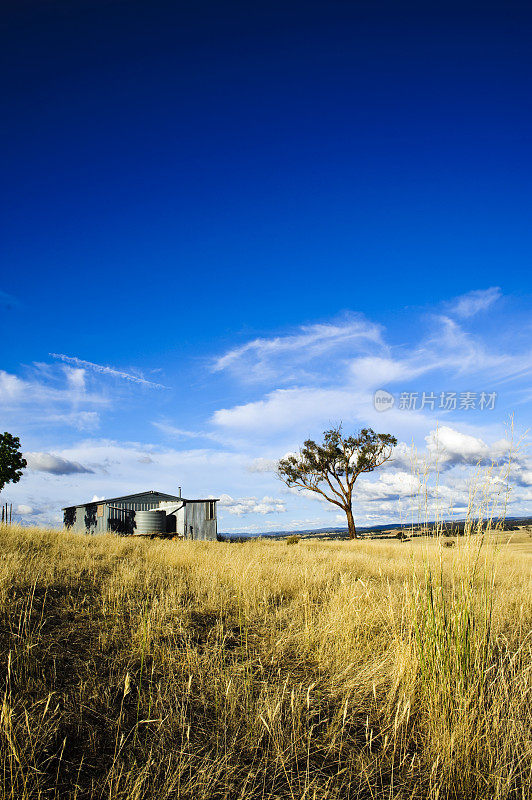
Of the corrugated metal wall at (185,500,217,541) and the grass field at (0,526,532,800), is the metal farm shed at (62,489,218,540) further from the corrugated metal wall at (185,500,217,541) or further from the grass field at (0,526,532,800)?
the grass field at (0,526,532,800)

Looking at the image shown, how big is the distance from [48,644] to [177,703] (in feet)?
5.25

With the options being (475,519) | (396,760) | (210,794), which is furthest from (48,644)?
(475,519)

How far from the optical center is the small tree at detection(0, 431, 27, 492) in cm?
3170

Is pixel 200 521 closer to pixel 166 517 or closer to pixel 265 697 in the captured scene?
pixel 166 517

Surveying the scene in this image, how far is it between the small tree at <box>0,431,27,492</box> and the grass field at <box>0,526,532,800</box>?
30.9 meters

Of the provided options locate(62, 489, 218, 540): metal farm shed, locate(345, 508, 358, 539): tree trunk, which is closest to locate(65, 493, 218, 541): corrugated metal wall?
locate(62, 489, 218, 540): metal farm shed

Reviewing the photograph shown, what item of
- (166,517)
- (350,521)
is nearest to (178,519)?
(166,517)

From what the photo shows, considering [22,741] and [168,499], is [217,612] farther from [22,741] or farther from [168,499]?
[168,499]

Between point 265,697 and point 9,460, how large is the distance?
34536mm

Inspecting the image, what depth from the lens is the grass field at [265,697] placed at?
248 centimetres

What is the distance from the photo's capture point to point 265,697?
3281 millimetres

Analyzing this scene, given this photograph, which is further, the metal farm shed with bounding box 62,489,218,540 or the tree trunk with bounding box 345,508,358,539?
the tree trunk with bounding box 345,508,358,539

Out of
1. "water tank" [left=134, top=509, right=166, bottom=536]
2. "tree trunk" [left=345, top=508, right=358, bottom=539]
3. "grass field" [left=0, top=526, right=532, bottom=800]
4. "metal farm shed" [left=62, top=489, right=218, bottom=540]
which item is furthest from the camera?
"tree trunk" [left=345, top=508, right=358, bottom=539]

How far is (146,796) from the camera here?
229 centimetres
